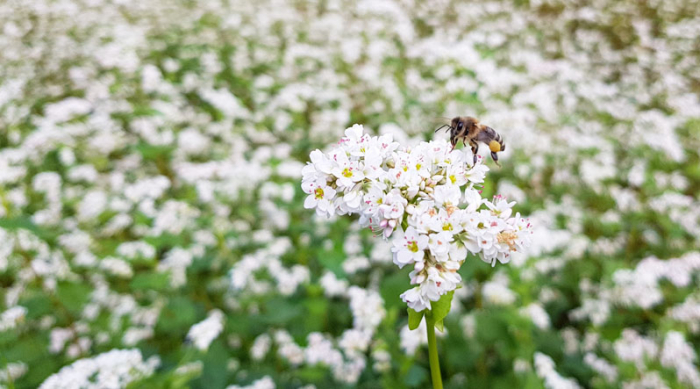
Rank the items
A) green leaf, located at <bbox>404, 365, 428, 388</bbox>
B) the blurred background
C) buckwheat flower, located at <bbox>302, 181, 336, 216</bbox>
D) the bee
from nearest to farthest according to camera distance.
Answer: buckwheat flower, located at <bbox>302, 181, 336, 216</bbox> < the bee < green leaf, located at <bbox>404, 365, 428, 388</bbox> < the blurred background

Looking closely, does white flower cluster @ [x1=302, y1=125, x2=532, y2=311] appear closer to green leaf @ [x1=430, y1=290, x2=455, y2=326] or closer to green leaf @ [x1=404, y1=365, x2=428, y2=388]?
green leaf @ [x1=430, y1=290, x2=455, y2=326]

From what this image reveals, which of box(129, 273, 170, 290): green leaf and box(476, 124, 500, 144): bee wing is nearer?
box(476, 124, 500, 144): bee wing

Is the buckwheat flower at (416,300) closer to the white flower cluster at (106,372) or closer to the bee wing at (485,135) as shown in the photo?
the bee wing at (485,135)

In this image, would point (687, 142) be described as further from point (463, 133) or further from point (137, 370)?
point (137, 370)

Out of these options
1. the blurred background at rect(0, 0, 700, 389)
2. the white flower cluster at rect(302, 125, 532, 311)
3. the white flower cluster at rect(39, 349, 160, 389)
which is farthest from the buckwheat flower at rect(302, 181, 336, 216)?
the white flower cluster at rect(39, 349, 160, 389)

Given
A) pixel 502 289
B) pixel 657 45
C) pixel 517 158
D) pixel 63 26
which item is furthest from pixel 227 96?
pixel 657 45
